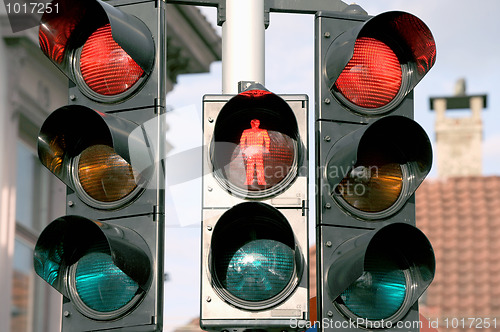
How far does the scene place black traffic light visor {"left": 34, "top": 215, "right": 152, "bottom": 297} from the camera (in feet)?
11.5

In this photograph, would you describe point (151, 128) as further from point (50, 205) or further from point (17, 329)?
point (50, 205)

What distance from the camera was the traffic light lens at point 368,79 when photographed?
386 cm

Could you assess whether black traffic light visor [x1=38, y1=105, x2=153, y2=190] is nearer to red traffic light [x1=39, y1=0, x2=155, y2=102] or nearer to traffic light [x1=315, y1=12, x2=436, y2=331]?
red traffic light [x1=39, y1=0, x2=155, y2=102]

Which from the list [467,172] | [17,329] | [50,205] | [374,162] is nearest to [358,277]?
[374,162]

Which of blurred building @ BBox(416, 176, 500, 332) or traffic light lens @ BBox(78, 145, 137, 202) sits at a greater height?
traffic light lens @ BBox(78, 145, 137, 202)

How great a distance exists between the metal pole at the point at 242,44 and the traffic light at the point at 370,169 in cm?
29

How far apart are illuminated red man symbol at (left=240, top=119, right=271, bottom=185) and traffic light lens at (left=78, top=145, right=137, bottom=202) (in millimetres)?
453

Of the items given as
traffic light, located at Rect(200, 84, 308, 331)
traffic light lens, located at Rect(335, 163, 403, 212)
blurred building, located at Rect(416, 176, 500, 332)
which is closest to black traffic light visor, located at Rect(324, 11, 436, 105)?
traffic light, located at Rect(200, 84, 308, 331)

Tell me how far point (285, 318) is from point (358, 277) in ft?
1.05

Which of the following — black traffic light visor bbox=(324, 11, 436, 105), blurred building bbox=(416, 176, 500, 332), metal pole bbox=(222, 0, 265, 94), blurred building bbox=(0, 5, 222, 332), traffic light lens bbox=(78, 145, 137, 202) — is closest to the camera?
traffic light lens bbox=(78, 145, 137, 202)

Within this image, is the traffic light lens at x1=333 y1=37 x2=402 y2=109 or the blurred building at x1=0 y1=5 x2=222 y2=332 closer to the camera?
the traffic light lens at x1=333 y1=37 x2=402 y2=109

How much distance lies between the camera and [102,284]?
3.65m

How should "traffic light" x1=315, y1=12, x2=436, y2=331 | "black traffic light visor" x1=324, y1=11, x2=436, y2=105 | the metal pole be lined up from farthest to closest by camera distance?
1. the metal pole
2. "black traffic light visor" x1=324, y1=11, x2=436, y2=105
3. "traffic light" x1=315, y1=12, x2=436, y2=331

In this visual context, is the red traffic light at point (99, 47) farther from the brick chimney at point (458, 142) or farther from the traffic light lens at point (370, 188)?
the brick chimney at point (458, 142)
